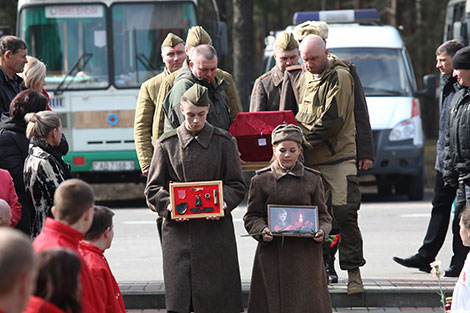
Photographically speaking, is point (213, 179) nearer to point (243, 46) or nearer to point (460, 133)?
point (460, 133)

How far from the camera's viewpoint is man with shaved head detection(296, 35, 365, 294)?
686 cm

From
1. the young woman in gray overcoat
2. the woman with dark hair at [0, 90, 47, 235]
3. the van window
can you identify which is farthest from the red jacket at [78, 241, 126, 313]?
the van window

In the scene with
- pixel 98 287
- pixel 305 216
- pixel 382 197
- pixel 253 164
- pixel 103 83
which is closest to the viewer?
pixel 98 287

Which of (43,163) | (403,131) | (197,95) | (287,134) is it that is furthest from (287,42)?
(403,131)

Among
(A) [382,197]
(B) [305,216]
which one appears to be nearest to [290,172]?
→ (B) [305,216]

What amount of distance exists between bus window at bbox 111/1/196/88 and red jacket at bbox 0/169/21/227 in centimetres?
815

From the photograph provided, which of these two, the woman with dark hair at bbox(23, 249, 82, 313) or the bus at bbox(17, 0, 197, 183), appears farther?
the bus at bbox(17, 0, 197, 183)

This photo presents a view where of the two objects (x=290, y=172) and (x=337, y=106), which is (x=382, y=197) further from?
(x=290, y=172)

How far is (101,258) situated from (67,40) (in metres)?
9.70

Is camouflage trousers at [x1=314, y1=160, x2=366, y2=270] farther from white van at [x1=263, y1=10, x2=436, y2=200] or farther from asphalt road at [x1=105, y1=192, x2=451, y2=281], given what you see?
white van at [x1=263, y1=10, x2=436, y2=200]

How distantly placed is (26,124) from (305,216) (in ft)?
6.67

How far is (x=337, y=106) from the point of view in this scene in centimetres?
689

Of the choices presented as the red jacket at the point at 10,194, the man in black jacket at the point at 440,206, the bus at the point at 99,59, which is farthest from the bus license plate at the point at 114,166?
the red jacket at the point at 10,194

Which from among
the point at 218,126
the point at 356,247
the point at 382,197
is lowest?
the point at 382,197
